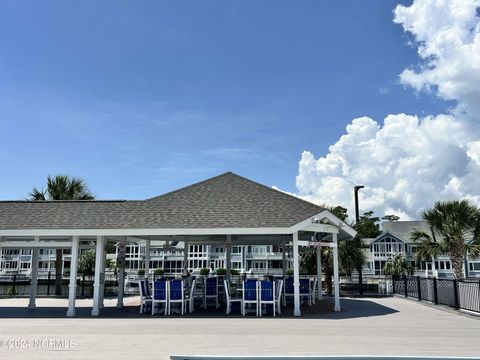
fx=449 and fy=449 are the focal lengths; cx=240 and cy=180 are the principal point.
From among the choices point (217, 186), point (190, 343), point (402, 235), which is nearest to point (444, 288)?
point (217, 186)

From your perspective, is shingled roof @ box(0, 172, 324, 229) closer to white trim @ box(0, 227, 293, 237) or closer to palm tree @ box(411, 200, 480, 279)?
white trim @ box(0, 227, 293, 237)

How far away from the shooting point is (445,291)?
16.8 m

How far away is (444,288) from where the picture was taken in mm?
16844

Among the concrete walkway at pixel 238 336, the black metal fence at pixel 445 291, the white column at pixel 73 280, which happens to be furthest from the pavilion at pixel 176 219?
the black metal fence at pixel 445 291

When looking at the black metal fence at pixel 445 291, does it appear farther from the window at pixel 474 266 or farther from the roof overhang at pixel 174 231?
the window at pixel 474 266

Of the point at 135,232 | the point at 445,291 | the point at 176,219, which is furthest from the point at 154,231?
the point at 445,291

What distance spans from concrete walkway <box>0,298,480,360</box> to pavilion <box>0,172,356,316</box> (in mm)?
1991

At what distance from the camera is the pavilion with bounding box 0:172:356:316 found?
46.1 ft

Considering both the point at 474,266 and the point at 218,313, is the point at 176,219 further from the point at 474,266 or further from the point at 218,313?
the point at 474,266

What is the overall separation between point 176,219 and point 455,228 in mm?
14174

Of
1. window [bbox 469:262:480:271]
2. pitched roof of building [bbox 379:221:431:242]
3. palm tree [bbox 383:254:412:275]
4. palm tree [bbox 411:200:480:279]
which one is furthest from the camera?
pitched roof of building [bbox 379:221:431:242]

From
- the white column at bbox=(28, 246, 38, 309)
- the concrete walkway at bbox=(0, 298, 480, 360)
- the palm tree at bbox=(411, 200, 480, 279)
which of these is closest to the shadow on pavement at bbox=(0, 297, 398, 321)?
the concrete walkway at bbox=(0, 298, 480, 360)

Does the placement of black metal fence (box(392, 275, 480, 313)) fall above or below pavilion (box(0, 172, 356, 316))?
below

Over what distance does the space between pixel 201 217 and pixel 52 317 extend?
5.40 m
